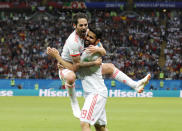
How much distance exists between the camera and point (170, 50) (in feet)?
114

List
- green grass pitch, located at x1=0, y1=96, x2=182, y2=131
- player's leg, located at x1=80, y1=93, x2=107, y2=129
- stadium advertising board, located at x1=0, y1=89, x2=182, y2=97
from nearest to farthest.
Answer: player's leg, located at x1=80, y1=93, x2=107, y2=129 < green grass pitch, located at x1=0, y1=96, x2=182, y2=131 < stadium advertising board, located at x1=0, y1=89, x2=182, y2=97

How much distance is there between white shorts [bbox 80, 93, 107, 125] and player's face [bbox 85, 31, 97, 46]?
2.93 feet

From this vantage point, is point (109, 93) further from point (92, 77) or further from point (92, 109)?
point (92, 109)

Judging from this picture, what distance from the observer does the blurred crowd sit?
31.7m

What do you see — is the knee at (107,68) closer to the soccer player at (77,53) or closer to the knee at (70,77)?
the soccer player at (77,53)

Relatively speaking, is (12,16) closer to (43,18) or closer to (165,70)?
(43,18)

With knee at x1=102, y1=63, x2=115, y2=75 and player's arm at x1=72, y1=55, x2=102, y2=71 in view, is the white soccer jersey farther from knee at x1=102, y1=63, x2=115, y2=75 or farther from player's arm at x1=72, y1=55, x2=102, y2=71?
knee at x1=102, y1=63, x2=115, y2=75

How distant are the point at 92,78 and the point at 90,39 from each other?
69cm

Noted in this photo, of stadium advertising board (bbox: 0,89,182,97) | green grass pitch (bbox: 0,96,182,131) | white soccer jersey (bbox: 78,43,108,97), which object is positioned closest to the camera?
white soccer jersey (bbox: 78,43,108,97)

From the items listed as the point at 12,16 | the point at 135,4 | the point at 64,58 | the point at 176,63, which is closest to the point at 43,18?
the point at 12,16

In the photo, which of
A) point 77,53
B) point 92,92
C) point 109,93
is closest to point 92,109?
point 92,92

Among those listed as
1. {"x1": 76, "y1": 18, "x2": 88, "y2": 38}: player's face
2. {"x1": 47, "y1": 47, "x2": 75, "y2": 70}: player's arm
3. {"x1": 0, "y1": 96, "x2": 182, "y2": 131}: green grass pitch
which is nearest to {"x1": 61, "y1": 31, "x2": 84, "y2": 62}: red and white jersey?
{"x1": 76, "y1": 18, "x2": 88, "y2": 38}: player's face

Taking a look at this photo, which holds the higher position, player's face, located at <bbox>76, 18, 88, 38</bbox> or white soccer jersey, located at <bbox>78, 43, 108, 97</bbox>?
player's face, located at <bbox>76, 18, 88, 38</bbox>

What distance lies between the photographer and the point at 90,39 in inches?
283
